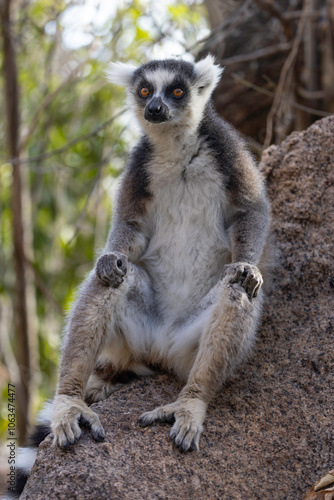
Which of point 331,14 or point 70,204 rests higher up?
point 331,14

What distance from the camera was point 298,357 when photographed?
3805 mm

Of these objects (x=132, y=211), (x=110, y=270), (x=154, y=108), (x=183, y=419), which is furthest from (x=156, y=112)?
(x=183, y=419)

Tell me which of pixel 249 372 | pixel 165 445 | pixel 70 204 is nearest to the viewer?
pixel 165 445

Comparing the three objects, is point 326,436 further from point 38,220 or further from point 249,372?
point 38,220

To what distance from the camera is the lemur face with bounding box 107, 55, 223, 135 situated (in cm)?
414

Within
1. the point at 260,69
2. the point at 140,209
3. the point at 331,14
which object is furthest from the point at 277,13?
the point at 140,209

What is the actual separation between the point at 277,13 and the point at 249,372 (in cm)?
379

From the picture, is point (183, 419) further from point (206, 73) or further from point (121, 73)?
point (121, 73)

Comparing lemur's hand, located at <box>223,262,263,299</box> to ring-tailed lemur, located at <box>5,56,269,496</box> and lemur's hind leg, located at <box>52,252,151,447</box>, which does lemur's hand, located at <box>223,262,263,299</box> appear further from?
lemur's hind leg, located at <box>52,252,151,447</box>

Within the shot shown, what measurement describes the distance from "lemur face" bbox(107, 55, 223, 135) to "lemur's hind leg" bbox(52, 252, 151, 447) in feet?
3.29

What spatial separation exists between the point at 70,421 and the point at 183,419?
57cm

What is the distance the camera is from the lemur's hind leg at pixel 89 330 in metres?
3.31

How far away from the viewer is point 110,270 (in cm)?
361

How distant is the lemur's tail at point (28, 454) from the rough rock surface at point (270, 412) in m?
0.36
